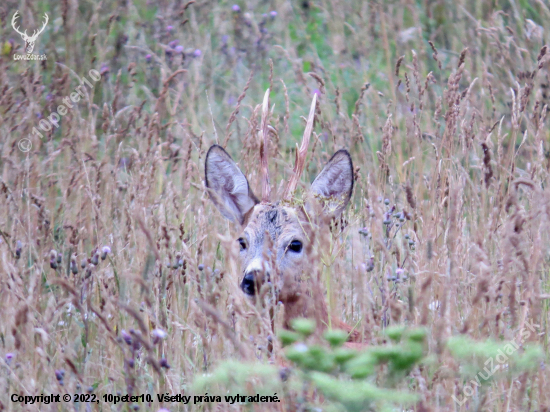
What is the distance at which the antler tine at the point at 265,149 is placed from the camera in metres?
3.99

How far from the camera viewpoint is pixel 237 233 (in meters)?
4.40

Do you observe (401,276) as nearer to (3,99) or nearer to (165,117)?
(3,99)

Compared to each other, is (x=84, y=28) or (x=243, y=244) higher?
(x=84, y=28)

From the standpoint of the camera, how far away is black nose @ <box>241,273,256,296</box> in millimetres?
3549

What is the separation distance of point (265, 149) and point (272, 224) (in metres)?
0.46

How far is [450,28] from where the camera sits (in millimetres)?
7707

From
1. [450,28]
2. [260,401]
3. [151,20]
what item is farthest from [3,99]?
[450,28]

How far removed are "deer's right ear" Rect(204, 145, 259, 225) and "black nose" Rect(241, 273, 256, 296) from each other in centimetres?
82

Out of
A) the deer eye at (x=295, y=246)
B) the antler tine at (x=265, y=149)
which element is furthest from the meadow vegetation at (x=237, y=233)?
the deer eye at (x=295, y=246)

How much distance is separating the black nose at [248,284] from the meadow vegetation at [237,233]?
17 centimetres

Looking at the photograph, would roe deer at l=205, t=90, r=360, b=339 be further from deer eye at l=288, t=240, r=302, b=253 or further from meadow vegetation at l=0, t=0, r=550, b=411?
meadow vegetation at l=0, t=0, r=550, b=411

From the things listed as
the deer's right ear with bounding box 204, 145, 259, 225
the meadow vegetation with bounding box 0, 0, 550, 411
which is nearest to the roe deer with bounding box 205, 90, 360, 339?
the deer's right ear with bounding box 204, 145, 259, 225

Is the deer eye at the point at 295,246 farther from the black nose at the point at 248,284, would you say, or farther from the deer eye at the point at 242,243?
the black nose at the point at 248,284

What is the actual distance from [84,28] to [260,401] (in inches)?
228
